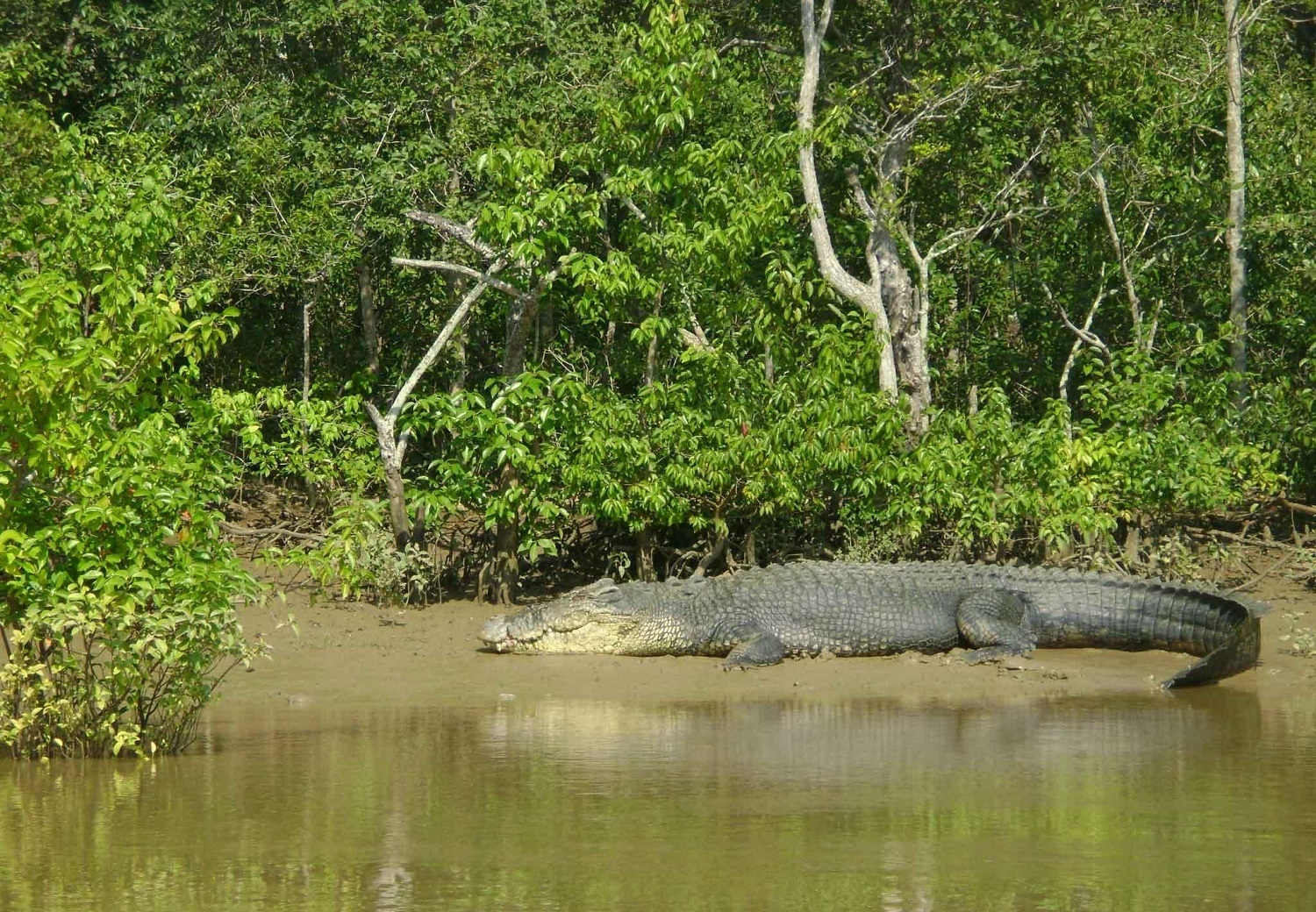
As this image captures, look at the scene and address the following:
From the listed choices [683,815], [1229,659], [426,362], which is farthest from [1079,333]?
[683,815]

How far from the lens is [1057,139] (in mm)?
13977

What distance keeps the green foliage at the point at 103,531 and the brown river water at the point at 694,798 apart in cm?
28

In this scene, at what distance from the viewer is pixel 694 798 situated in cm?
633

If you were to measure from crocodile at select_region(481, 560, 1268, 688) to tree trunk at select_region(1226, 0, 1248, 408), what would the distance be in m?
3.17

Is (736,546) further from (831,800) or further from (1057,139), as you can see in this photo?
(831,800)

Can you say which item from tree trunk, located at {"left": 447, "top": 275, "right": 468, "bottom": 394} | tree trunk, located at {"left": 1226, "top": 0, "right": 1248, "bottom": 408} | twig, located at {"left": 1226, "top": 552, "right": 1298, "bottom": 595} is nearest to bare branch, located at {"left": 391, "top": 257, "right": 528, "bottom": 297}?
tree trunk, located at {"left": 447, "top": 275, "right": 468, "bottom": 394}

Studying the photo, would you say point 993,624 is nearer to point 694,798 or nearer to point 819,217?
point 819,217

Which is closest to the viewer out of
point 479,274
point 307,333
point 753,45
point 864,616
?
point 864,616

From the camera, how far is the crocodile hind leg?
10297 millimetres

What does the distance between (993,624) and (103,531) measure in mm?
5681

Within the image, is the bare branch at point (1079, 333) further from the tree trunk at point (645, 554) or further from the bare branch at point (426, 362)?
the bare branch at point (426, 362)

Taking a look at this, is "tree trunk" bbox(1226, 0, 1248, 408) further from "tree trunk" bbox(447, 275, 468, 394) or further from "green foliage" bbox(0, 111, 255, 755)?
"green foliage" bbox(0, 111, 255, 755)

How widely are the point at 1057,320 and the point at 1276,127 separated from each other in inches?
99.8

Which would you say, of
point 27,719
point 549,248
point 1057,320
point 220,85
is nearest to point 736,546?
point 549,248
